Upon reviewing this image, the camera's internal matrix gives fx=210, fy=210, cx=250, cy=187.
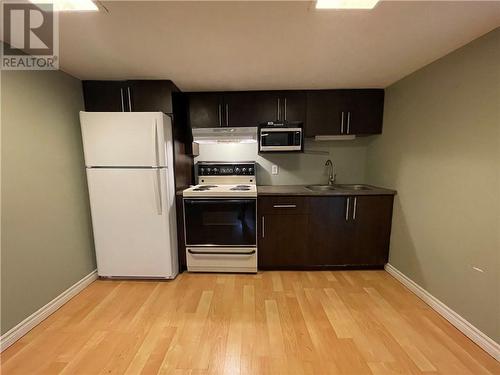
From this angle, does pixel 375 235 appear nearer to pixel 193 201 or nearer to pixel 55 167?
pixel 193 201

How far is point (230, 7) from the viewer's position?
1.11 m

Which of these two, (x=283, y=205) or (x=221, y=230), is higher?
(x=283, y=205)

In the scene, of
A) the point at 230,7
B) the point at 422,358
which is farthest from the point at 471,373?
the point at 230,7

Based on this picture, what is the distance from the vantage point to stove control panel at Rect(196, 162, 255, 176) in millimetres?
2688

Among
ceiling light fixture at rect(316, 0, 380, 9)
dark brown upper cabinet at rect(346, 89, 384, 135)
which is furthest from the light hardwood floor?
ceiling light fixture at rect(316, 0, 380, 9)

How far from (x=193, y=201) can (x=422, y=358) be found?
2124mm

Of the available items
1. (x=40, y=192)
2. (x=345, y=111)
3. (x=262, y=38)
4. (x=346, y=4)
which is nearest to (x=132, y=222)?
(x=40, y=192)

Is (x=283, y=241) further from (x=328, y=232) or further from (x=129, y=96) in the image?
(x=129, y=96)

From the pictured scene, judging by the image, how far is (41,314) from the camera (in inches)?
64.4

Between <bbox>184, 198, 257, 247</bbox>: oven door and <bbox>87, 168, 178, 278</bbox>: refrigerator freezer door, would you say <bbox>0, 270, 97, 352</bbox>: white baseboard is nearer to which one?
<bbox>87, 168, 178, 278</bbox>: refrigerator freezer door

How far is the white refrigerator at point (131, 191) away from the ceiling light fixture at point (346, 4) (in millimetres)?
1498

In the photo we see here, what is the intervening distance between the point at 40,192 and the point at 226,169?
1.73 metres

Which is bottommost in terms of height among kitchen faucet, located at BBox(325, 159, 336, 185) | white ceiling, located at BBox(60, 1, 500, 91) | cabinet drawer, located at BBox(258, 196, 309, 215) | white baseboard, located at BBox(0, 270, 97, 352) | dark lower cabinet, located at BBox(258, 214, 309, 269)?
white baseboard, located at BBox(0, 270, 97, 352)

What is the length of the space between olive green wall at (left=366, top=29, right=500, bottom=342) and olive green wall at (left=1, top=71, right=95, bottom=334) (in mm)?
3173
